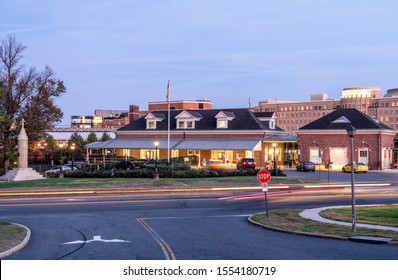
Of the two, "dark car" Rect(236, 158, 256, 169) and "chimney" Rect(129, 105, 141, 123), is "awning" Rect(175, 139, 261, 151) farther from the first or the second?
"chimney" Rect(129, 105, 141, 123)

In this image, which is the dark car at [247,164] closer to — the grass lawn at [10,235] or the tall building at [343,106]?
the grass lawn at [10,235]

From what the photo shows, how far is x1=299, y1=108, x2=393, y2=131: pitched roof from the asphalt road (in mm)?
33462

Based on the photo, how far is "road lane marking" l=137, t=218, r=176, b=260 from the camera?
49.7ft

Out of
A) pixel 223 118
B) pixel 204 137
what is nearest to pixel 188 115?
pixel 204 137

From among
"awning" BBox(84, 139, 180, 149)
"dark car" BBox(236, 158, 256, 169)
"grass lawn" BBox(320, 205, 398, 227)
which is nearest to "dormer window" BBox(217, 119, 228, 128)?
"awning" BBox(84, 139, 180, 149)

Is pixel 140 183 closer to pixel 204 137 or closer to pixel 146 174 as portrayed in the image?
pixel 146 174

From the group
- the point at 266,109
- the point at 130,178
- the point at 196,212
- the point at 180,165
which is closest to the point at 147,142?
the point at 180,165

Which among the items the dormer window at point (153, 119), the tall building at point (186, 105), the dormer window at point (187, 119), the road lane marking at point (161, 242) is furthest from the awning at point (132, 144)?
the road lane marking at point (161, 242)

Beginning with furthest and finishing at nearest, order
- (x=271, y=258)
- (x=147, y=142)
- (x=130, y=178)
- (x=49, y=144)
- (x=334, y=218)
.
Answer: (x=49, y=144), (x=147, y=142), (x=130, y=178), (x=334, y=218), (x=271, y=258)

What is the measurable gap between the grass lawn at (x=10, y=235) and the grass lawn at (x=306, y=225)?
30.2 feet

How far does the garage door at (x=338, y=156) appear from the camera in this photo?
7019 cm

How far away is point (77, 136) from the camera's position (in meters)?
98.8

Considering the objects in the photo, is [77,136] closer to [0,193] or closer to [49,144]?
[49,144]

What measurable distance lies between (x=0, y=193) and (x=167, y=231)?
74.0 ft
